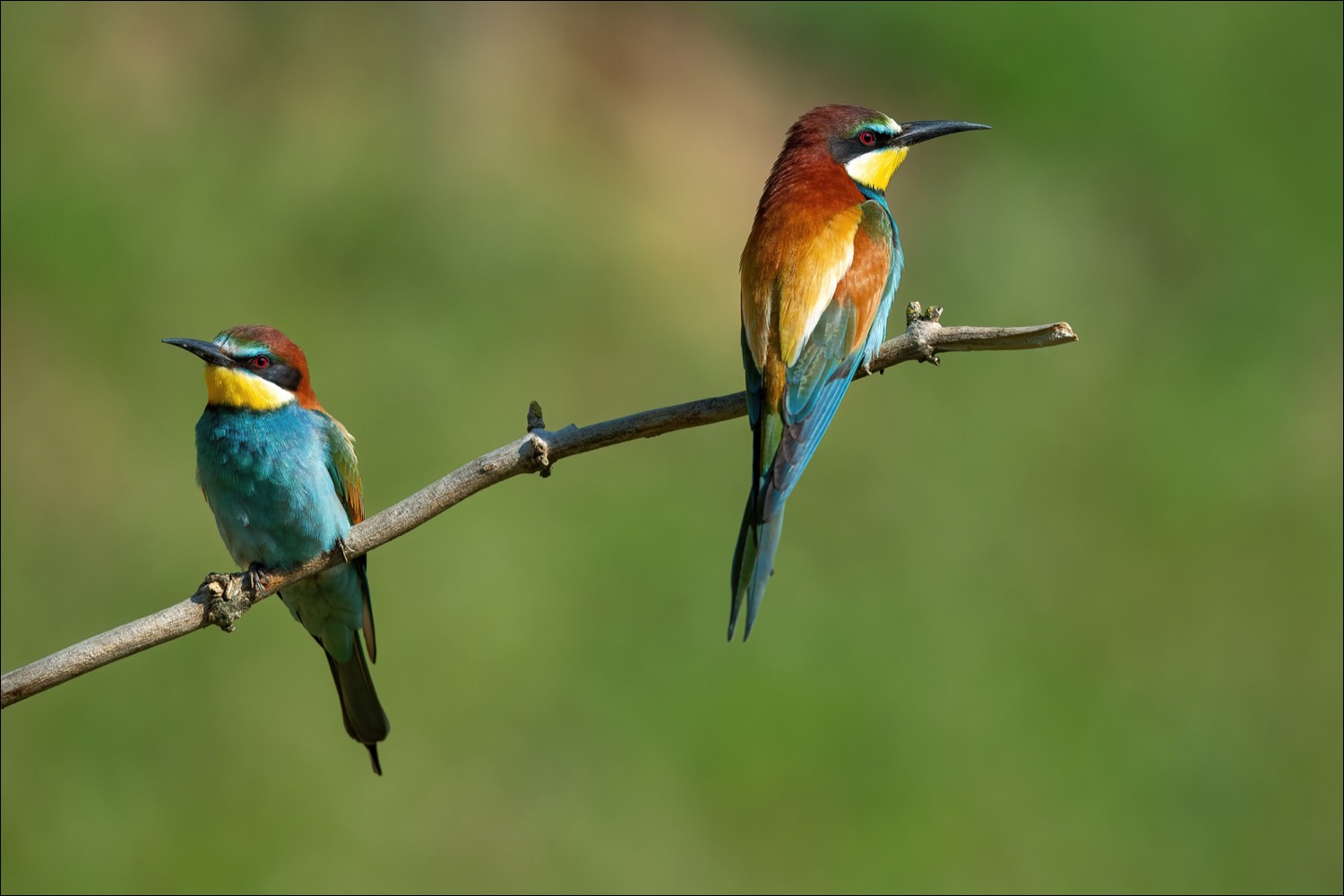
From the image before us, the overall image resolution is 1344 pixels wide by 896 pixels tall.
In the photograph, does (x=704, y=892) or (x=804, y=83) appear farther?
(x=804, y=83)

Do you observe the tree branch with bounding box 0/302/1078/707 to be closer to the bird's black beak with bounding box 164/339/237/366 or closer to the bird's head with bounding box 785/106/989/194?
the bird's black beak with bounding box 164/339/237/366

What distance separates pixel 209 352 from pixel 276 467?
29cm

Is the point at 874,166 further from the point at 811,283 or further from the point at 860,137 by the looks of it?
the point at 811,283

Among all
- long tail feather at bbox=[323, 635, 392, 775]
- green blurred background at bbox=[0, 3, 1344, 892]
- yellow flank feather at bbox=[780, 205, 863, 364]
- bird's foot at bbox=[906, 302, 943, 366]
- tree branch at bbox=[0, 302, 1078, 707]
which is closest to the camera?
tree branch at bbox=[0, 302, 1078, 707]

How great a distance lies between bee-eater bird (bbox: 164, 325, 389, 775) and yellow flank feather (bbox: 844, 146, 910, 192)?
1.18 meters

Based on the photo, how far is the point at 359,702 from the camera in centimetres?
347

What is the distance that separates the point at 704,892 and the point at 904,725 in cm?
91

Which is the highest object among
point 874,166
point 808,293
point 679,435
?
point 874,166

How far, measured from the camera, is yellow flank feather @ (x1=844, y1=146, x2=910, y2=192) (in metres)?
3.31

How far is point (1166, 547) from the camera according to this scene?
6305 millimetres

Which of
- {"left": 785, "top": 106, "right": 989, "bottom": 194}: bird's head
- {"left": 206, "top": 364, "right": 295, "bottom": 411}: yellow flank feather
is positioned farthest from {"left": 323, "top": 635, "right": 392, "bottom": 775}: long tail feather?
{"left": 785, "top": 106, "right": 989, "bottom": 194}: bird's head

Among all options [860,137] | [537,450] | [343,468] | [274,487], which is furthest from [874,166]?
[274,487]

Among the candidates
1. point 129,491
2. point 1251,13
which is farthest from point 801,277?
point 1251,13

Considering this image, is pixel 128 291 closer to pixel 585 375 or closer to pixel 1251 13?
pixel 585 375
